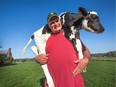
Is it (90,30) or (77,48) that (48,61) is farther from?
(90,30)

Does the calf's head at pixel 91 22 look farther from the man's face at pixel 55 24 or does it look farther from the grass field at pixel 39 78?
the grass field at pixel 39 78

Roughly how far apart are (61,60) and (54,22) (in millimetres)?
445

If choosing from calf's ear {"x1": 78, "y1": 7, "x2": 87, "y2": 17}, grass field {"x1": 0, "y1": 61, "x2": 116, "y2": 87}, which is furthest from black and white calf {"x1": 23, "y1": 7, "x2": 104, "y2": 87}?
grass field {"x1": 0, "y1": 61, "x2": 116, "y2": 87}

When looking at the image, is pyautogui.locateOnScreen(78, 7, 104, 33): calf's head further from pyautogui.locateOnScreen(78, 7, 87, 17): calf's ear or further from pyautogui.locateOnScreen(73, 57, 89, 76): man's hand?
pyautogui.locateOnScreen(73, 57, 89, 76): man's hand

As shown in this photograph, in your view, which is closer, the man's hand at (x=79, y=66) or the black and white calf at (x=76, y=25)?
the black and white calf at (x=76, y=25)

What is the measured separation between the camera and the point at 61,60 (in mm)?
2979

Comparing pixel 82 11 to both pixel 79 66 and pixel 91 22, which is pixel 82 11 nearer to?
pixel 91 22

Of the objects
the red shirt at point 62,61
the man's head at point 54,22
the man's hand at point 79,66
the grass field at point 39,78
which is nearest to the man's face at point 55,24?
the man's head at point 54,22

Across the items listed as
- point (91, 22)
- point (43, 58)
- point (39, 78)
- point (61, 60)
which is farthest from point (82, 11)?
point (39, 78)

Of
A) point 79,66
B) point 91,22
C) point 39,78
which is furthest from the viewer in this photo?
point 39,78

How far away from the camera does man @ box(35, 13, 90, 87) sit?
2951 mm

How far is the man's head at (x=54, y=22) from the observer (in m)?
2.89

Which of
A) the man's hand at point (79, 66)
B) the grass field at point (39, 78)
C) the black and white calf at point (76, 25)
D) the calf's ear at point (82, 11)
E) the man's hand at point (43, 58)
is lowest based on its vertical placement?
the grass field at point (39, 78)

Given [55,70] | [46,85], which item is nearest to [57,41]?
[55,70]
